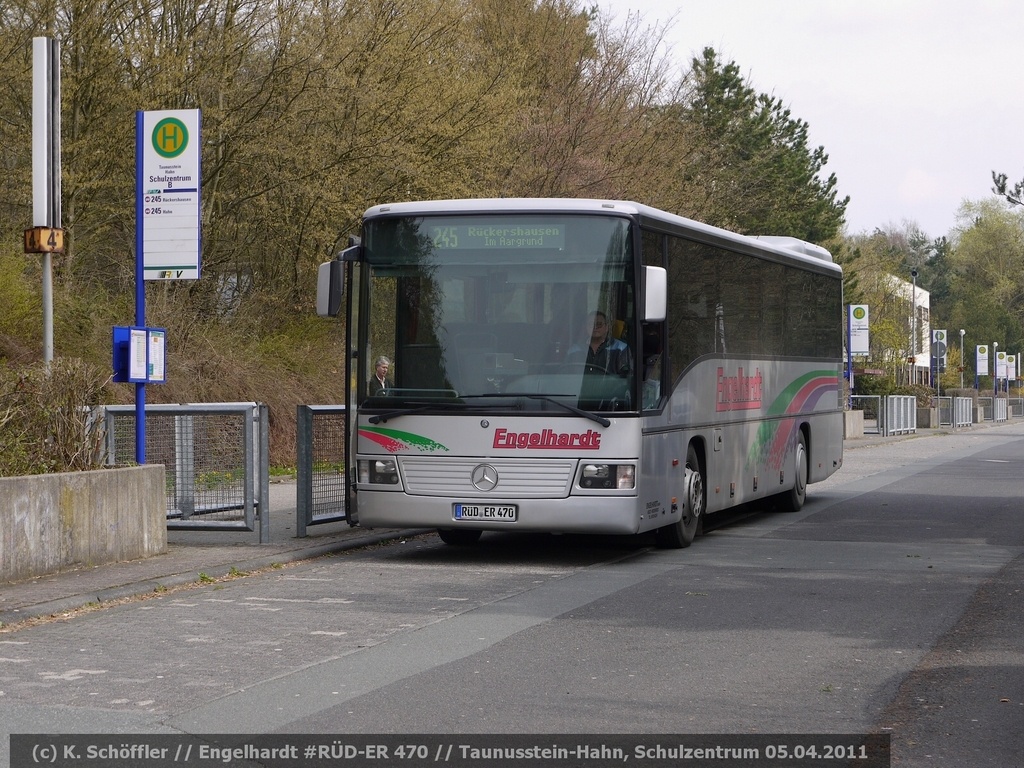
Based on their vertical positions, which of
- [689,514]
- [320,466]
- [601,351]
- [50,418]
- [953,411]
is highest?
[601,351]

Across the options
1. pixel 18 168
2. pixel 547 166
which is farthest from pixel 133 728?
pixel 547 166

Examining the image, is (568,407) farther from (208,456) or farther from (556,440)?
(208,456)

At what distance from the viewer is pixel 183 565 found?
12.2 metres

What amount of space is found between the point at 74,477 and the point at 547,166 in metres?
22.4

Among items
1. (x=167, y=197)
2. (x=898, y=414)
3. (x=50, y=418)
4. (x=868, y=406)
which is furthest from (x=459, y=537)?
(x=868, y=406)

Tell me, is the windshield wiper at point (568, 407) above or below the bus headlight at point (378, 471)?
above

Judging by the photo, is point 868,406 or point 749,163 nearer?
point 749,163

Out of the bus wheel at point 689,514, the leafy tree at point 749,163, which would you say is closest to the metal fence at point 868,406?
the leafy tree at point 749,163

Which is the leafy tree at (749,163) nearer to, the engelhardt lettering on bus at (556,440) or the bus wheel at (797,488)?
the bus wheel at (797,488)

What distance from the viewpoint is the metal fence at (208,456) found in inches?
544

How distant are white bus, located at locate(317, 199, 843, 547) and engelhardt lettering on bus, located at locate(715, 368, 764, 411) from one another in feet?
4.05

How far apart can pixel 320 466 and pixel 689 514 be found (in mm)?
3677
